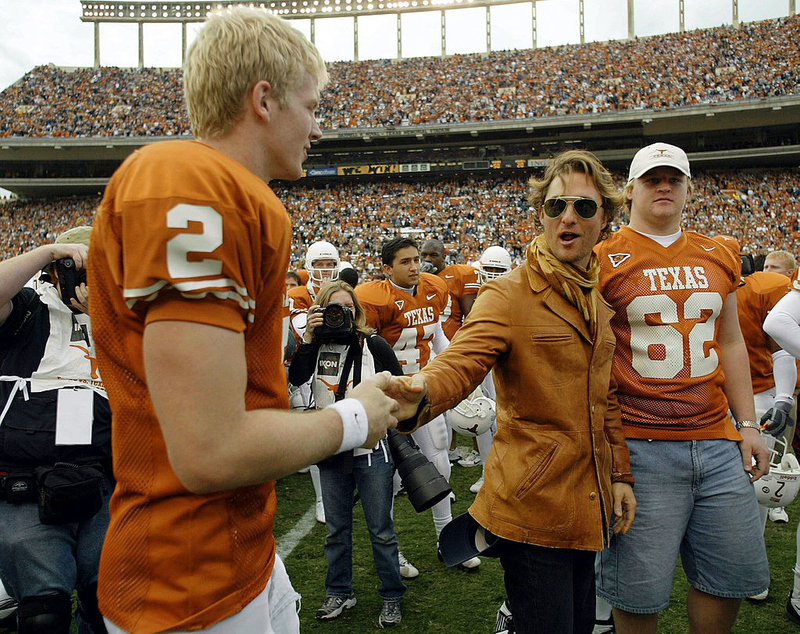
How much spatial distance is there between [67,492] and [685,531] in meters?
2.41

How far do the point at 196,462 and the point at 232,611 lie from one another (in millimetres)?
422

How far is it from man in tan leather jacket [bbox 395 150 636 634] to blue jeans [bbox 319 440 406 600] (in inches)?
65.9

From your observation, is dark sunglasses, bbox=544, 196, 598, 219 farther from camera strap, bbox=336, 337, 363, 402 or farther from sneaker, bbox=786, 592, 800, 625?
sneaker, bbox=786, 592, 800, 625

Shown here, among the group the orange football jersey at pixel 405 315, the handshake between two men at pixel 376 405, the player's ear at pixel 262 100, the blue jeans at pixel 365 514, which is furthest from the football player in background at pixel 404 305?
the player's ear at pixel 262 100

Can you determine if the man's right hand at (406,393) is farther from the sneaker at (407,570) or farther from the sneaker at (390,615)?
the sneaker at (407,570)

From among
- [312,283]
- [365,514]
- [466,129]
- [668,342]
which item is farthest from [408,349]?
[466,129]

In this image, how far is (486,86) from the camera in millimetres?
32688

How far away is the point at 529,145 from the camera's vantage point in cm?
3139

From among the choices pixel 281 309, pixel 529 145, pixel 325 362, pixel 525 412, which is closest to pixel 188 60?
pixel 281 309

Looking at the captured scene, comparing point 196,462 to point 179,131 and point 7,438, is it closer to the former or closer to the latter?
point 7,438

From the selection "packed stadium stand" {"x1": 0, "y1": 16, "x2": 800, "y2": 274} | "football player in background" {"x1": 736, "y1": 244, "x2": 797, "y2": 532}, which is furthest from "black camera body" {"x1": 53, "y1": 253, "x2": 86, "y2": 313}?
"packed stadium stand" {"x1": 0, "y1": 16, "x2": 800, "y2": 274}

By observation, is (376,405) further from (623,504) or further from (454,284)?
(454,284)

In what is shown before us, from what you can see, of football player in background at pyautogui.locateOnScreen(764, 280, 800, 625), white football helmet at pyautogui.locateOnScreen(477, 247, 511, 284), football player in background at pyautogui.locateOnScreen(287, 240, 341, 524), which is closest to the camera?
football player in background at pyautogui.locateOnScreen(764, 280, 800, 625)

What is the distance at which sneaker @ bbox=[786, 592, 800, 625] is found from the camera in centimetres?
356
